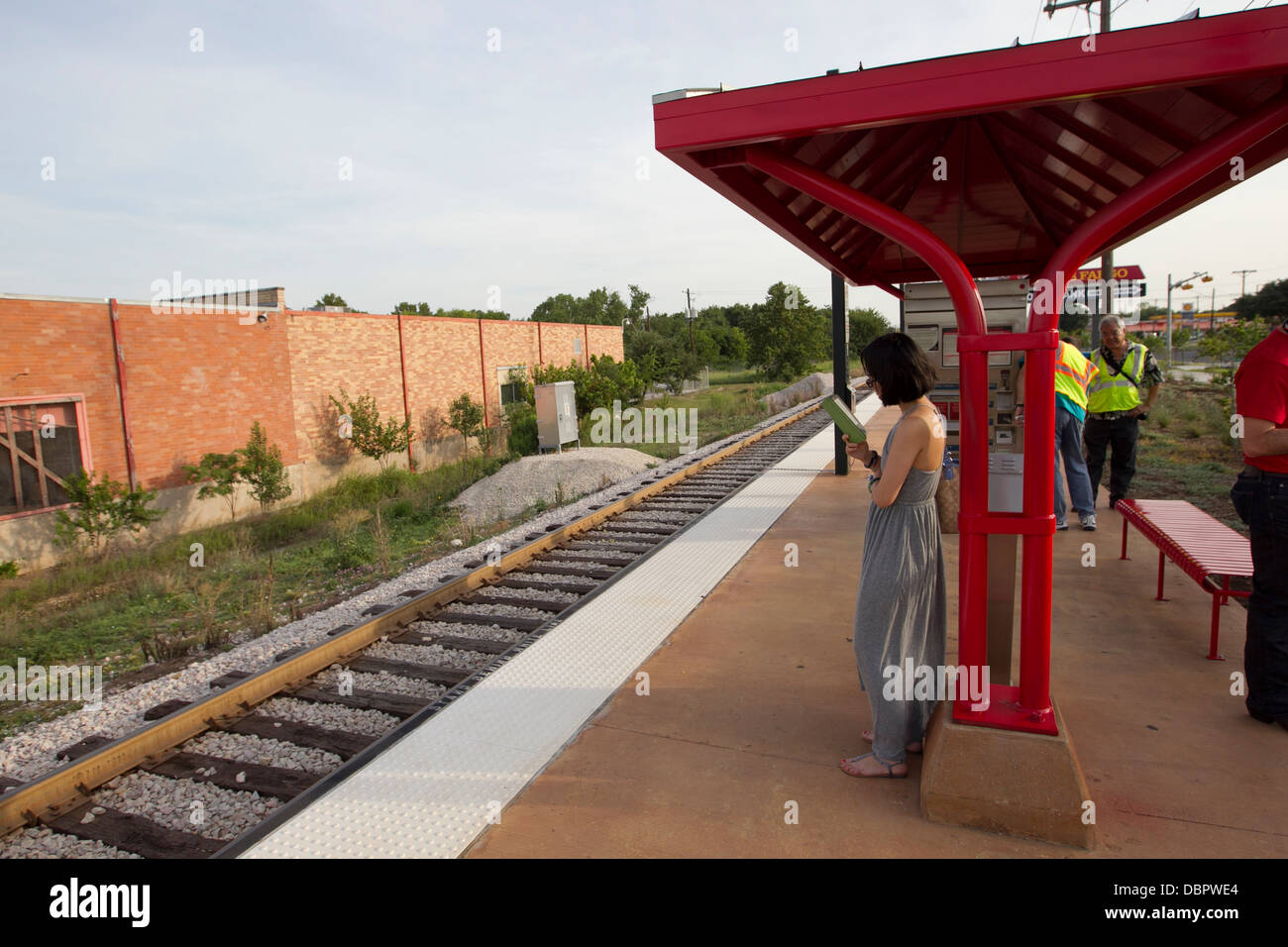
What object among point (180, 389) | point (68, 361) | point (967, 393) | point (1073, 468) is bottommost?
point (1073, 468)

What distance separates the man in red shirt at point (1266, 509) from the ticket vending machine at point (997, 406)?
0.92 m

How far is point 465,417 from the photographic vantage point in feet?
73.2

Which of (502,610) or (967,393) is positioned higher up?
(967,393)

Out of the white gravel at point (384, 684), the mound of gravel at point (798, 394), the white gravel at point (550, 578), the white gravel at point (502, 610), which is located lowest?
the white gravel at point (384, 684)

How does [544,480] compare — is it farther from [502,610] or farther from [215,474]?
[502,610]

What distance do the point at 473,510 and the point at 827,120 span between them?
11.7m

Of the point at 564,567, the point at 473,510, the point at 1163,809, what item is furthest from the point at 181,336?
the point at 1163,809

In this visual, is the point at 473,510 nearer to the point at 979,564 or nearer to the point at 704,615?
the point at 704,615

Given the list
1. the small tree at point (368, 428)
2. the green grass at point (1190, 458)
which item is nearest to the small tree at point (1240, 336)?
the green grass at point (1190, 458)

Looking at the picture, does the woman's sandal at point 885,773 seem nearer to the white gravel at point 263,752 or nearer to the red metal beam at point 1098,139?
the white gravel at point 263,752

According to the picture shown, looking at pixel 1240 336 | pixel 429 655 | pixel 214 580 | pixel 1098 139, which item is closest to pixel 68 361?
pixel 214 580

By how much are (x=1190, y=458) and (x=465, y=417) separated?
1729cm

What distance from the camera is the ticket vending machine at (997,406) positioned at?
337 cm
